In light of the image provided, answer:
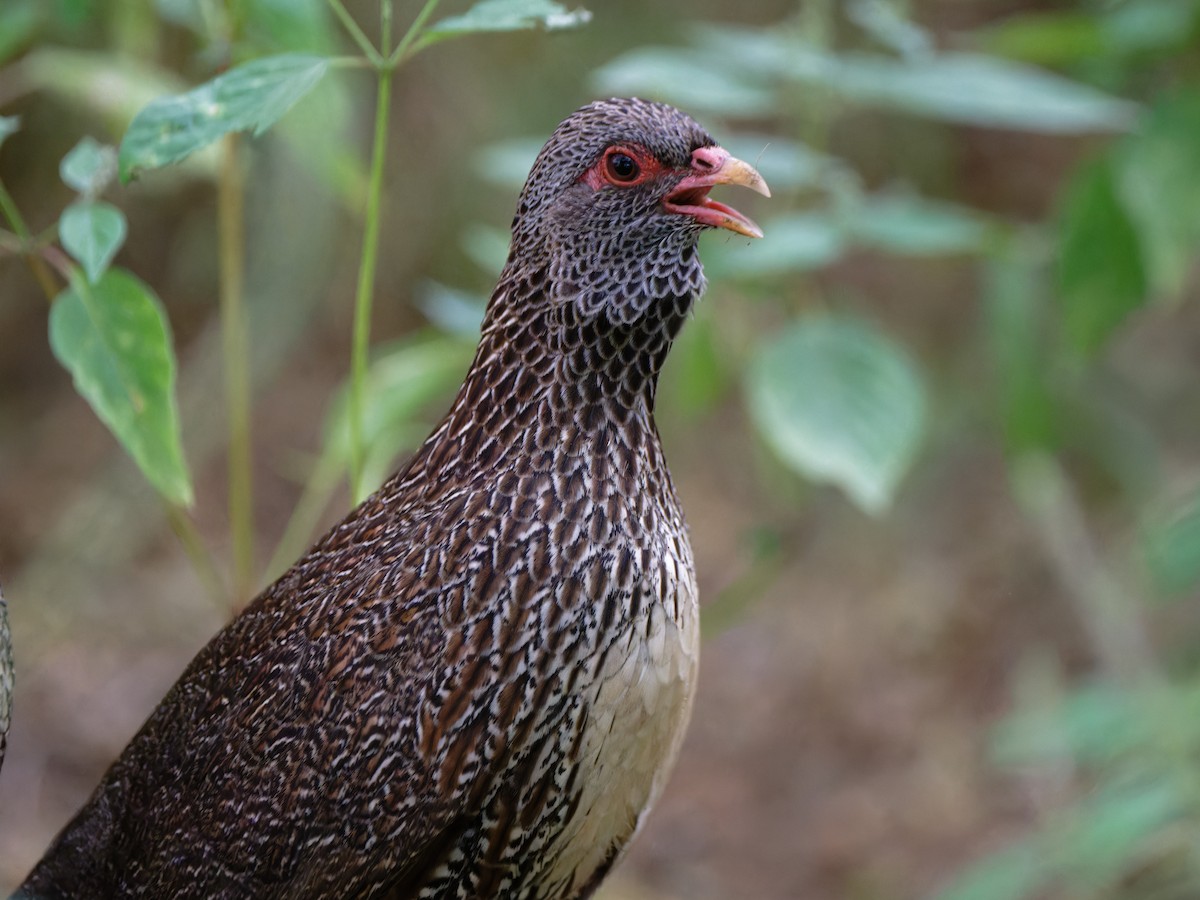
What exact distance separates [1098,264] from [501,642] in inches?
84.3

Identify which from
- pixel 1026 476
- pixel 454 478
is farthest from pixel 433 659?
pixel 1026 476

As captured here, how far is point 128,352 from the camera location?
2.26 m

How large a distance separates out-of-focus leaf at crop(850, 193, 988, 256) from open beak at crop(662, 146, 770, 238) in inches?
45.7

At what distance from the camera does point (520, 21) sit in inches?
86.4

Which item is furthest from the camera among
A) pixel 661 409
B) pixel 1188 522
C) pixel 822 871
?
pixel 822 871

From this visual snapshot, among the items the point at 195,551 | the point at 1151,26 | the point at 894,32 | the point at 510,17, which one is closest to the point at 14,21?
the point at 195,551

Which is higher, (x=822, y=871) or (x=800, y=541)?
(x=800, y=541)

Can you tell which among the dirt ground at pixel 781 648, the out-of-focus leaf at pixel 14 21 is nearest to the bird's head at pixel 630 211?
Result: the out-of-focus leaf at pixel 14 21

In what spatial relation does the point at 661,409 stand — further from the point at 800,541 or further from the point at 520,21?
the point at 520,21

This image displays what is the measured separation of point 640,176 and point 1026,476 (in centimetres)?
327

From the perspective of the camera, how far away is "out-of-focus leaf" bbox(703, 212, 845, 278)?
125 inches

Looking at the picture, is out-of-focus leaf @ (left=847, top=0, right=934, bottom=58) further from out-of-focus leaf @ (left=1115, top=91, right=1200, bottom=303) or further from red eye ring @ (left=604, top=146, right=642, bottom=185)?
red eye ring @ (left=604, top=146, right=642, bottom=185)

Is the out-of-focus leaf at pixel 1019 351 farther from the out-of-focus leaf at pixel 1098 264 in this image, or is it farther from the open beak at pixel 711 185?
the open beak at pixel 711 185

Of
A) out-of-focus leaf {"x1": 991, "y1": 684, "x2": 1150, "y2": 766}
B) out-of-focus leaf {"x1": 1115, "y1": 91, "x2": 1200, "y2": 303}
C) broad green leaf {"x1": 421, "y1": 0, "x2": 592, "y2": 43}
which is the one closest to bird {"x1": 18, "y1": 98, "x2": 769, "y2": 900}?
broad green leaf {"x1": 421, "y1": 0, "x2": 592, "y2": 43}
